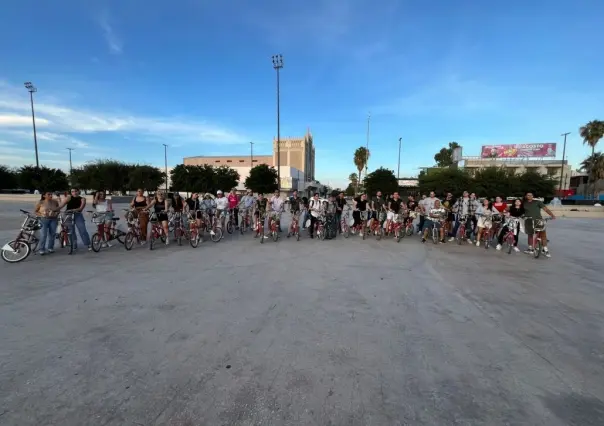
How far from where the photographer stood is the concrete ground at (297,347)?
2570 mm

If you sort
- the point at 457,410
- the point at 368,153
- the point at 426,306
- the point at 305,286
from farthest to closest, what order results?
the point at 368,153
the point at 305,286
the point at 426,306
the point at 457,410

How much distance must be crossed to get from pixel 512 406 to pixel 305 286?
359 cm

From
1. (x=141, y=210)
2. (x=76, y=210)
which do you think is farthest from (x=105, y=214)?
(x=141, y=210)

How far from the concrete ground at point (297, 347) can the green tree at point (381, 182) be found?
164 ft

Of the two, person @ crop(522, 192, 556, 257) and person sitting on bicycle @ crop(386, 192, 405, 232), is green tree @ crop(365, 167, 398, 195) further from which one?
person @ crop(522, 192, 556, 257)

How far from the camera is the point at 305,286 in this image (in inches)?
229

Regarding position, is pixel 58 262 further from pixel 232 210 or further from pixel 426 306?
pixel 426 306

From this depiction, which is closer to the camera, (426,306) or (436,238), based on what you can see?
(426,306)

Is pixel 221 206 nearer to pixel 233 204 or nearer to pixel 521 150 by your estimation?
pixel 233 204

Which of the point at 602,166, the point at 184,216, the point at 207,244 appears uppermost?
the point at 602,166

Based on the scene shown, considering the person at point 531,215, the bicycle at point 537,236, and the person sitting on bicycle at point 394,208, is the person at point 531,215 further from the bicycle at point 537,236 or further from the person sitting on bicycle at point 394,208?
the person sitting on bicycle at point 394,208

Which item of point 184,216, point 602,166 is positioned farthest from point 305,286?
point 602,166

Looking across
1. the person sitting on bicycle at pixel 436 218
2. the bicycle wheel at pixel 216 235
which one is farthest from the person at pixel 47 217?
the person sitting on bicycle at pixel 436 218

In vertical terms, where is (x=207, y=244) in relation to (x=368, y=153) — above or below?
below
